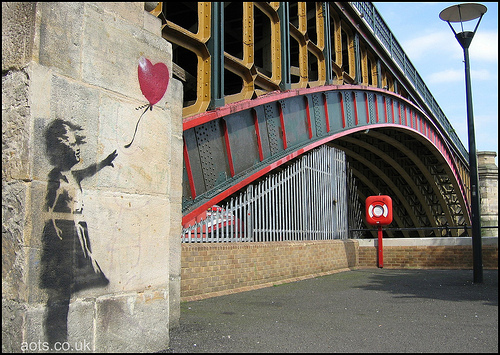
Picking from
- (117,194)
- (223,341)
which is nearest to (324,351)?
(223,341)

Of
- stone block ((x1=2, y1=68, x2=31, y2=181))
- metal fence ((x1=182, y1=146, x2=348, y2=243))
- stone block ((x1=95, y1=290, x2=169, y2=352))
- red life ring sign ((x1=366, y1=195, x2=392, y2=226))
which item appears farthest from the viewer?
red life ring sign ((x1=366, y1=195, x2=392, y2=226))

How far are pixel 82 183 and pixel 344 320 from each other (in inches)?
149

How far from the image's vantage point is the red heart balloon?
454 centimetres

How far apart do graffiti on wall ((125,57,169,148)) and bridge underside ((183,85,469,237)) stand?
14.9ft

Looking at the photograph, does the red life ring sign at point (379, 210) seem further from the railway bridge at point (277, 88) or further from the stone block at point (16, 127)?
the stone block at point (16, 127)

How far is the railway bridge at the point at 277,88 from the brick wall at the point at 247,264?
908 millimetres

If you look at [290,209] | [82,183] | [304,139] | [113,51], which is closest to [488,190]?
[304,139]

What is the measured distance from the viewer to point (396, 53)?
83.3 feet

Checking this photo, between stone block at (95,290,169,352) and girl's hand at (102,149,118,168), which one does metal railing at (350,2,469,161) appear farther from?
stone block at (95,290,169,352)

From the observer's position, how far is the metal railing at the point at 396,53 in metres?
20.8

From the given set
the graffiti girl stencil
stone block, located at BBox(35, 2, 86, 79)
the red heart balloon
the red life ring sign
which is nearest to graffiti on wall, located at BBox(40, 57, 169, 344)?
the graffiti girl stencil

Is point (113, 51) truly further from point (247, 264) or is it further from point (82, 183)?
point (247, 264)

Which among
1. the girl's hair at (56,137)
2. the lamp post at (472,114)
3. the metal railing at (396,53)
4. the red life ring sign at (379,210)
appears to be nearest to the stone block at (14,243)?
the girl's hair at (56,137)

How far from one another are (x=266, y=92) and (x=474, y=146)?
5141 millimetres
